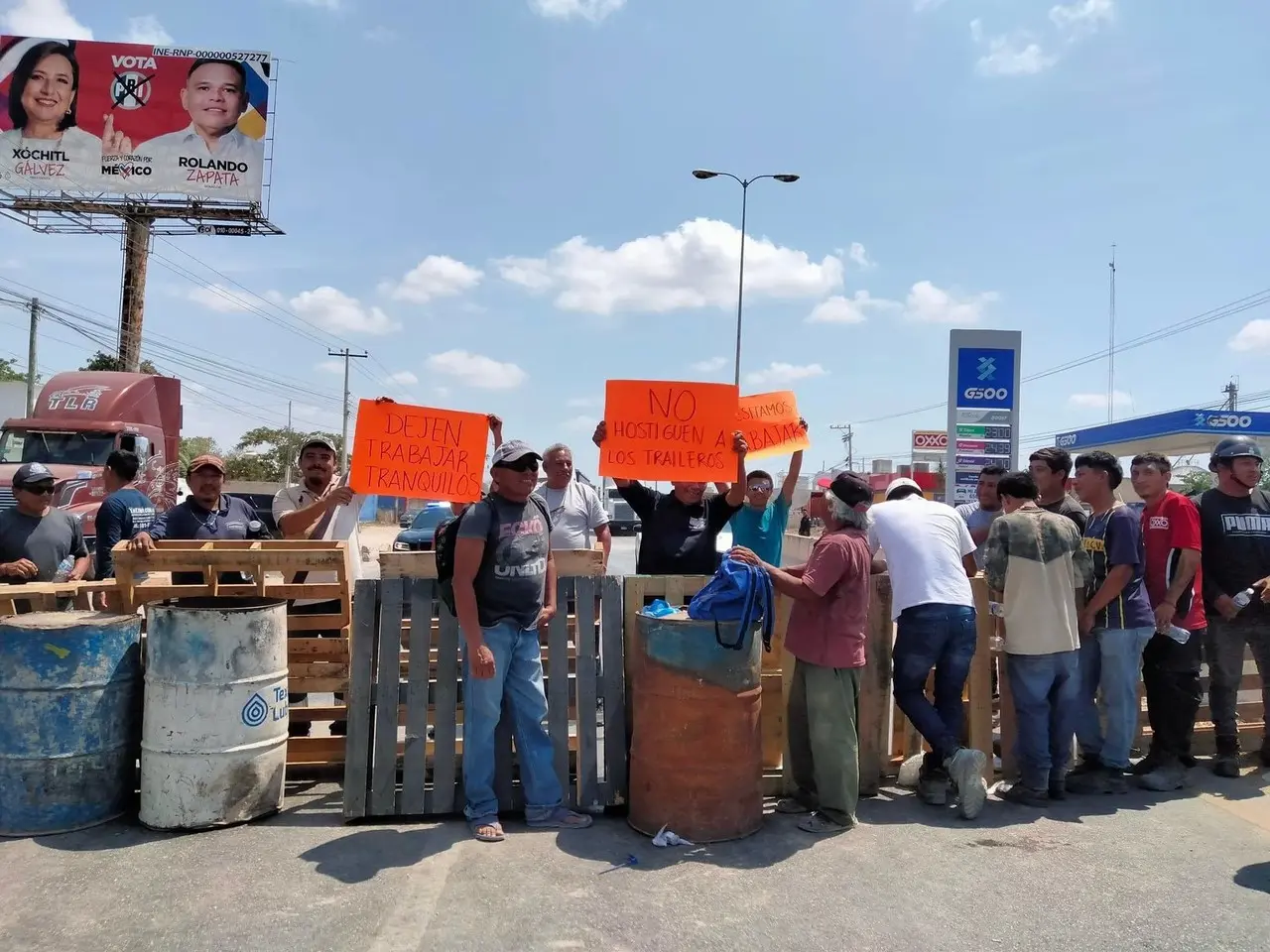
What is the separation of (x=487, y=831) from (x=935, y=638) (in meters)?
2.58

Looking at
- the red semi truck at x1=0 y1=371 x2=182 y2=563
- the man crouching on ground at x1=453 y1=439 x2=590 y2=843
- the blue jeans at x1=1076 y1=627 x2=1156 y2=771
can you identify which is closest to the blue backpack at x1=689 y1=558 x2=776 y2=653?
the man crouching on ground at x1=453 y1=439 x2=590 y2=843

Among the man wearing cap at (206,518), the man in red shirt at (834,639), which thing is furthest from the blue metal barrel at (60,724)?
the man in red shirt at (834,639)

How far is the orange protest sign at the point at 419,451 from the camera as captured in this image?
498 centimetres

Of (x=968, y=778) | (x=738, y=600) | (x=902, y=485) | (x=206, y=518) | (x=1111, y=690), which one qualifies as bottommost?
(x=968, y=778)

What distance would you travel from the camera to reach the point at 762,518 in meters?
6.28

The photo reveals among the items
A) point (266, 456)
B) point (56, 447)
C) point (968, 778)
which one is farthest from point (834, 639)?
point (266, 456)

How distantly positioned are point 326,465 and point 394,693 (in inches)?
70.8

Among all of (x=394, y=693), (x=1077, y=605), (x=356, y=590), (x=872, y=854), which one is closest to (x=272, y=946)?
(x=394, y=693)

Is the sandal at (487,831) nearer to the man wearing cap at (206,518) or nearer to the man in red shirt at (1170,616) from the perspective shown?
the man wearing cap at (206,518)

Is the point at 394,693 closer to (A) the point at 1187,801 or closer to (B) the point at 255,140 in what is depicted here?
(A) the point at 1187,801

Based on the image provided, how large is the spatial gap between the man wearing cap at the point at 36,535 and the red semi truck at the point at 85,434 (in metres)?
9.41

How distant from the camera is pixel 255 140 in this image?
29.1 m

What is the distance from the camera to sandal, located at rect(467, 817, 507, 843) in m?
4.24

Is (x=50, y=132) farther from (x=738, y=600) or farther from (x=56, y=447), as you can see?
(x=738, y=600)
